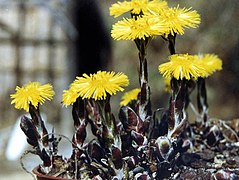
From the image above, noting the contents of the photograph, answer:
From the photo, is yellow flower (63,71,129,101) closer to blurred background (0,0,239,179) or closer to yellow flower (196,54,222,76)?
yellow flower (196,54,222,76)

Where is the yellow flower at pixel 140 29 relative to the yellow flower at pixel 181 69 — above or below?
above

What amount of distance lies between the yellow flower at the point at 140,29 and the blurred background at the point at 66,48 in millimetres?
3825

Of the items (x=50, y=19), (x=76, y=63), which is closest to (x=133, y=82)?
(x=76, y=63)

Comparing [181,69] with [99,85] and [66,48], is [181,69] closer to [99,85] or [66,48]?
[99,85]

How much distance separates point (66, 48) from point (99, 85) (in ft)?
13.7

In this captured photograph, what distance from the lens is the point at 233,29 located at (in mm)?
5203

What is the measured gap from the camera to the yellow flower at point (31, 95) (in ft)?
2.61

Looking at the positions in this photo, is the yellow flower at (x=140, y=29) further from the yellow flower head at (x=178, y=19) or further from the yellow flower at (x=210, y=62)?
the yellow flower at (x=210, y=62)

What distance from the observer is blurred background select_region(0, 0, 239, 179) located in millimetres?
4852

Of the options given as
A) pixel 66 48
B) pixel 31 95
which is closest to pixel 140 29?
pixel 31 95

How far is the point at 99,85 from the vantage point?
748 millimetres

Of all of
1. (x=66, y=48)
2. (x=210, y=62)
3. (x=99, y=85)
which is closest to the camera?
(x=99, y=85)

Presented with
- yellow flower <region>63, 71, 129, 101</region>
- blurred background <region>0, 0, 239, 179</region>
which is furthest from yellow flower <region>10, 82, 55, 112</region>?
blurred background <region>0, 0, 239, 179</region>

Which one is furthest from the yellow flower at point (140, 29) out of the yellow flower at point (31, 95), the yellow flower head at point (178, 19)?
the yellow flower at point (31, 95)
